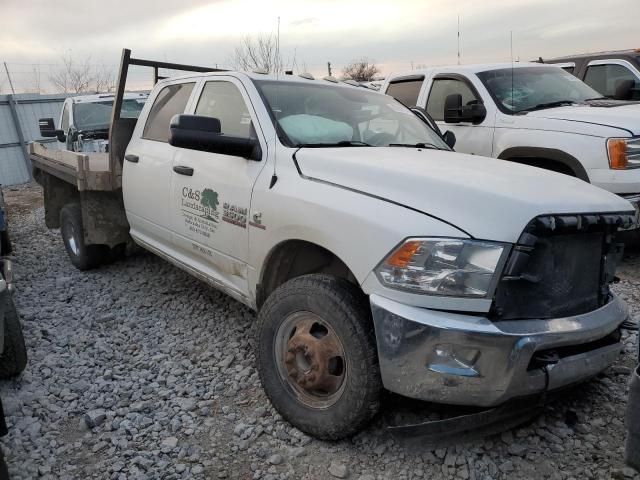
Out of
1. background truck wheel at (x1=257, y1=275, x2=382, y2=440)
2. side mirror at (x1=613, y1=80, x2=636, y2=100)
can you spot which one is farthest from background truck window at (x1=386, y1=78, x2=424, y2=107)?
background truck wheel at (x1=257, y1=275, x2=382, y2=440)

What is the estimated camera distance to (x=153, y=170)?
4254mm

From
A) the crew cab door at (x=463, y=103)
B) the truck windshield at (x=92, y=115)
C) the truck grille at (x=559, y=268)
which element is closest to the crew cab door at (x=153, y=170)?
the truck grille at (x=559, y=268)

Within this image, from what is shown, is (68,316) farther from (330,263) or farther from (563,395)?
(563,395)

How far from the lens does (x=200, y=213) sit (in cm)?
364

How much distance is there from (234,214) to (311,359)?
1106 millimetres

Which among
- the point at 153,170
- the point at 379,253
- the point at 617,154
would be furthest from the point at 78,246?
the point at 617,154

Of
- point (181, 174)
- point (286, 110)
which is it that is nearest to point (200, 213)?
point (181, 174)

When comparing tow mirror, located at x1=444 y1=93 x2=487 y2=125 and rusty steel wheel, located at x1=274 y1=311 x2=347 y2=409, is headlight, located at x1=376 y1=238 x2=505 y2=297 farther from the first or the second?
tow mirror, located at x1=444 y1=93 x2=487 y2=125

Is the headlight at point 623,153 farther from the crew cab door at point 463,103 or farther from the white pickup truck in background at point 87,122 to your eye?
the white pickup truck in background at point 87,122

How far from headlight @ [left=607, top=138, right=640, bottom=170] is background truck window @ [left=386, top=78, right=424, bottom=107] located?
2.66m

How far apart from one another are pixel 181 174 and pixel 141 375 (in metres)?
1.42

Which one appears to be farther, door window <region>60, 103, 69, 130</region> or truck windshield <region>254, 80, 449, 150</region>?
door window <region>60, 103, 69, 130</region>

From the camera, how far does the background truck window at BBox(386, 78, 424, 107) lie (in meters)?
6.91

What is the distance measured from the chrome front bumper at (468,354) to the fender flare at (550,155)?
122 inches
